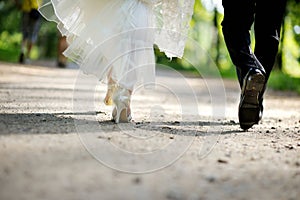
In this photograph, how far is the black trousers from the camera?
4.00 metres

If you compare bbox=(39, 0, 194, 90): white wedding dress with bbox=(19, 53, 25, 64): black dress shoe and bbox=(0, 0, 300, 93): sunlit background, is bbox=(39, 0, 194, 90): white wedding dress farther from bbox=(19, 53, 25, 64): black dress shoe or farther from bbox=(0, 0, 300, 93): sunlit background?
bbox=(19, 53, 25, 64): black dress shoe

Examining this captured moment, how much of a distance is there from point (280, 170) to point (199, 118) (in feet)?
7.34

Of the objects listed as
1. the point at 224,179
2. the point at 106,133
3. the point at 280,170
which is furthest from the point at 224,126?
the point at 224,179

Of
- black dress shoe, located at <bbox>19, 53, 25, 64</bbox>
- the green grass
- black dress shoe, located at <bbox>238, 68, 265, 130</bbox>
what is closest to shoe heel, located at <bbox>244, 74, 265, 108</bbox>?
black dress shoe, located at <bbox>238, 68, 265, 130</bbox>

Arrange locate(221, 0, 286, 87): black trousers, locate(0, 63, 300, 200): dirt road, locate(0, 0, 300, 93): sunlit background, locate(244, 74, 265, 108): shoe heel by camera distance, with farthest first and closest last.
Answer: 1. locate(0, 0, 300, 93): sunlit background
2. locate(221, 0, 286, 87): black trousers
3. locate(244, 74, 265, 108): shoe heel
4. locate(0, 63, 300, 200): dirt road

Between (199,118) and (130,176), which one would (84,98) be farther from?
(130,176)

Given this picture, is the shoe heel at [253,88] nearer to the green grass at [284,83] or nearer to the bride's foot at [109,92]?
the bride's foot at [109,92]

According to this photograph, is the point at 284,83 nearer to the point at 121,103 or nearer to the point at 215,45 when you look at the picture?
the point at 121,103

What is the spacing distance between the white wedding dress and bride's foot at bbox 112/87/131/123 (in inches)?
2.3

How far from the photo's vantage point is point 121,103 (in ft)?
12.0

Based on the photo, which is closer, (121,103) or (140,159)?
(140,159)

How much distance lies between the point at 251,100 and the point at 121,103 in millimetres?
947

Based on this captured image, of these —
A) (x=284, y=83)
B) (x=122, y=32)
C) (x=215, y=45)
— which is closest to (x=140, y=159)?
(x=122, y=32)

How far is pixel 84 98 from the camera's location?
19.0 ft
